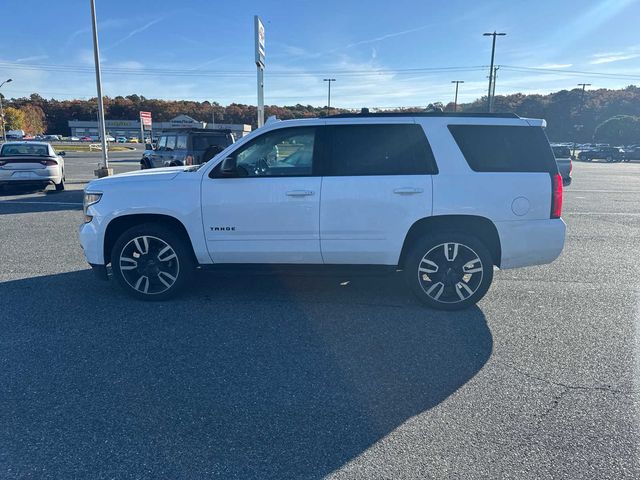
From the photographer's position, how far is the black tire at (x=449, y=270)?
15.2ft

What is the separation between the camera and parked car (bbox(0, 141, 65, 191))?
502 inches

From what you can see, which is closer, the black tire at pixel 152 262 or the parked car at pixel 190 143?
the black tire at pixel 152 262

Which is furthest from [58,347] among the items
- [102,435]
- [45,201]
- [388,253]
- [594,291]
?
[45,201]

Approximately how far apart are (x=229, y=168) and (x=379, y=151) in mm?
1553

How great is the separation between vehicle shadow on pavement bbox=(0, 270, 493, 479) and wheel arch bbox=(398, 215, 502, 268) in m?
0.73

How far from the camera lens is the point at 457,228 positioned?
15.4 feet

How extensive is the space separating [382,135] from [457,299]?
189 centimetres

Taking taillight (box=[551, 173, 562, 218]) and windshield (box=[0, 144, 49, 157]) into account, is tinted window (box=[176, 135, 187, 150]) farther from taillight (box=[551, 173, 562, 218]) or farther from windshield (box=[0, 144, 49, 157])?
taillight (box=[551, 173, 562, 218])

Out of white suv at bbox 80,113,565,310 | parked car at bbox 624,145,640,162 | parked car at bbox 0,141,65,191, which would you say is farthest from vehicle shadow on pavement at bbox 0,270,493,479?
parked car at bbox 624,145,640,162

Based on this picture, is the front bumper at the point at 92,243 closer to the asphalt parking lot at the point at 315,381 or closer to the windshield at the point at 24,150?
the asphalt parking lot at the point at 315,381

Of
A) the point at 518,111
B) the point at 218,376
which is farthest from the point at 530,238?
the point at 518,111

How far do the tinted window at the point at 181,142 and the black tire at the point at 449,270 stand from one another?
39.0 ft

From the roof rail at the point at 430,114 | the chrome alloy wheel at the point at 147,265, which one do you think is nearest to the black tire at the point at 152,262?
the chrome alloy wheel at the point at 147,265

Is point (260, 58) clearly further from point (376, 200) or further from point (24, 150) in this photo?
point (376, 200)
